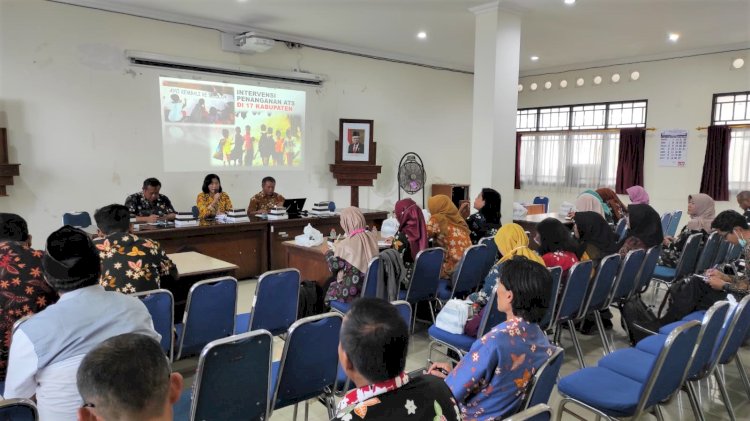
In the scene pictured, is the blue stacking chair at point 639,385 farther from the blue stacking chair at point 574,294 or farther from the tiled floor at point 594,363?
the blue stacking chair at point 574,294

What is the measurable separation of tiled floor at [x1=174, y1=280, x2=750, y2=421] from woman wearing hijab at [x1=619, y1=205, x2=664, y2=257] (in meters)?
0.72

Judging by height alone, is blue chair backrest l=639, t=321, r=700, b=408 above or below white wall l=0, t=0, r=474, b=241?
below

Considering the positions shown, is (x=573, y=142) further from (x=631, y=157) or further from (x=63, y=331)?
(x=63, y=331)

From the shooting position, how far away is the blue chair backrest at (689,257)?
13.6 feet

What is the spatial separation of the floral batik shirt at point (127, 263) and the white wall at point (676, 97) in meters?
7.80

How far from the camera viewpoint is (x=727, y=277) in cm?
301

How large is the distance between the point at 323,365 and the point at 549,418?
1046mm

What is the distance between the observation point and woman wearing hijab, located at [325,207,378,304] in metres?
3.30

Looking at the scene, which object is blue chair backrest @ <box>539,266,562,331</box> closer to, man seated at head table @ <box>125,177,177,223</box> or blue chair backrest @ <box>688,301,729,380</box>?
blue chair backrest @ <box>688,301,729,380</box>

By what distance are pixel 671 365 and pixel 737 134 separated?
6677mm

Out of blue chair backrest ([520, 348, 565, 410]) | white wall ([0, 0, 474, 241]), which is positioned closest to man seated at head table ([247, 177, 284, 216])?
white wall ([0, 0, 474, 241])

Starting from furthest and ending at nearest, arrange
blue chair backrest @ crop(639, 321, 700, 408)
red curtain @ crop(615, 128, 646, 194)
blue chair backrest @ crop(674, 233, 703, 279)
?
1. red curtain @ crop(615, 128, 646, 194)
2. blue chair backrest @ crop(674, 233, 703, 279)
3. blue chair backrest @ crop(639, 321, 700, 408)

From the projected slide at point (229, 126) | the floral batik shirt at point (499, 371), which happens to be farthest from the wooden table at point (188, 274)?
the projected slide at point (229, 126)

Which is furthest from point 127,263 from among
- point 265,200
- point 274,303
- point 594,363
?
point 265,200
